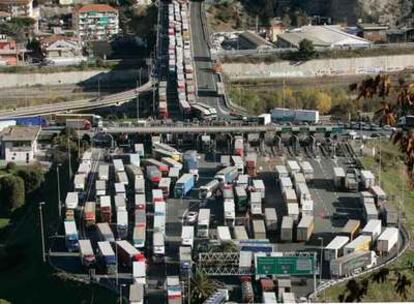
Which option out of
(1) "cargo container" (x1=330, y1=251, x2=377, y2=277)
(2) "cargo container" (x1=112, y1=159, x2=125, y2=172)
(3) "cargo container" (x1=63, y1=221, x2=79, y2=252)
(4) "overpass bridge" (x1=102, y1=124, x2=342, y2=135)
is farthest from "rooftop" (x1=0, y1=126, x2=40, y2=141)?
(1) "cargo container" (x1=330, y1=251, x2=377, y2=277)

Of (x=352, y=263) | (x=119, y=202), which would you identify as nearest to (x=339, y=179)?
(x=119, y=202)

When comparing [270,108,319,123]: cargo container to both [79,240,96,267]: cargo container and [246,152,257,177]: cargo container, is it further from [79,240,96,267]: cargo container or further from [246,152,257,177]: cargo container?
[79,240,96,267]: cargo container

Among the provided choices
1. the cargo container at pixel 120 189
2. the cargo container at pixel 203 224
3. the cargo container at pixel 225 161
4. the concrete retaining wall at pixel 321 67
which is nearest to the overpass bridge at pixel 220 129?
the cargo container at pixel 225 161

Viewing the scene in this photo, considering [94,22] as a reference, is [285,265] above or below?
below

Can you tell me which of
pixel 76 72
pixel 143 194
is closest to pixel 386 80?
pixel 143 194

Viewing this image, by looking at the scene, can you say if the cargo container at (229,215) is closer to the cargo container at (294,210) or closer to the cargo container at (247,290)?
the cargo container at (294,210)

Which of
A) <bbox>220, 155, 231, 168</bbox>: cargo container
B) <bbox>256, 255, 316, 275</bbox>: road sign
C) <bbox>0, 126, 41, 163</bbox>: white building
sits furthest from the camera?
<bbox>0, 126, 41, 163</bbox>: white building

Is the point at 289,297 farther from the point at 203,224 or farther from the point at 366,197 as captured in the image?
the point at 366,197
